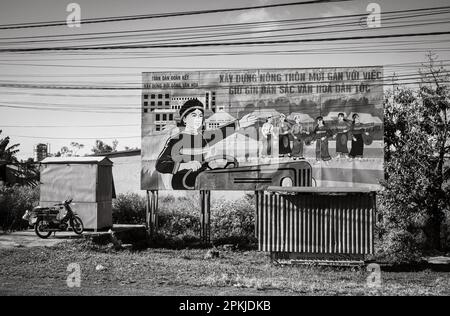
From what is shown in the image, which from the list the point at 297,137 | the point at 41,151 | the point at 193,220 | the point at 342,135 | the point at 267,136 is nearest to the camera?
the point at 342,135

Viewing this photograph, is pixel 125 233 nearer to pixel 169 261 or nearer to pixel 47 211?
pixel 47 211

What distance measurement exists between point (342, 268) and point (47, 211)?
39.3ft

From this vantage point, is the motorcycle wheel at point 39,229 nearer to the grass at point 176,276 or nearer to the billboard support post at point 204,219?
the grass at point 176,276

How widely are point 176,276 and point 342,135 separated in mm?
10358

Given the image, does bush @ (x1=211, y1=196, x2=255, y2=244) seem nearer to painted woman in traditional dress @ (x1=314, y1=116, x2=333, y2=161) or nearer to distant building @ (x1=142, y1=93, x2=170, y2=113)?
painted woman in traditional dress @ (x1=314, y1=116, x2=333, y2=161)

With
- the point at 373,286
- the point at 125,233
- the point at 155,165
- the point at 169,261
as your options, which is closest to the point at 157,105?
the point at 155,165

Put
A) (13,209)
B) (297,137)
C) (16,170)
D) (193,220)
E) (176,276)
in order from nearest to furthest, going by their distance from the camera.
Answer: (176,276), (297,137), (13,209), (193,220), (16,170)

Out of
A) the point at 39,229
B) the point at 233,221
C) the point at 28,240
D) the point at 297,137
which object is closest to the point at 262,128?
the point at 297,137

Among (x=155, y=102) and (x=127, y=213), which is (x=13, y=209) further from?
(x=155, y=102)

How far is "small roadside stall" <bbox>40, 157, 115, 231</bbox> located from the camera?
19500mm

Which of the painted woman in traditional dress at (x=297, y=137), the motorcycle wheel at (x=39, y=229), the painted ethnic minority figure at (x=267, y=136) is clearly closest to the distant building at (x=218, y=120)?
the painted ethnic minority figure at (x=267, y=136)

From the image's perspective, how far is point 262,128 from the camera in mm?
20562

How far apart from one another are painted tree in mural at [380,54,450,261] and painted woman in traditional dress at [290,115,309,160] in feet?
12.8

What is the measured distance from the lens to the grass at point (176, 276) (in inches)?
456
